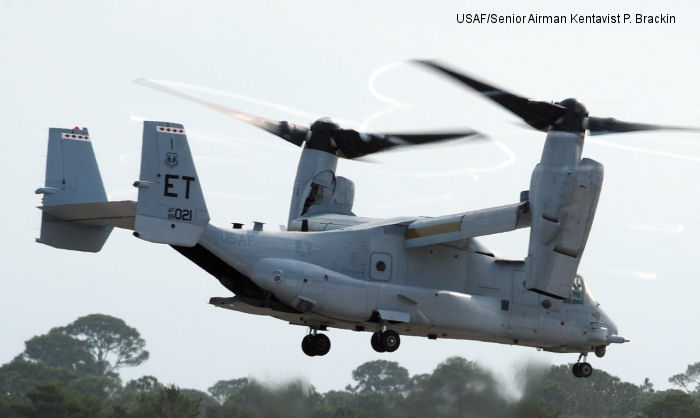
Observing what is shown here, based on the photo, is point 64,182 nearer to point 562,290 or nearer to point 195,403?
point 562,290

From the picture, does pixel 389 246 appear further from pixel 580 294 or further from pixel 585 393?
pixel 585 393

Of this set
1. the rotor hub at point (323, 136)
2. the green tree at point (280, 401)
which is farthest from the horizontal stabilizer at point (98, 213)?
the green tree at point (280, 401)

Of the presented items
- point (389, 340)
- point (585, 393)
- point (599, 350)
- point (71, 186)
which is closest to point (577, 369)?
point (599, 350)

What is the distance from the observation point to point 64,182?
1375 inches

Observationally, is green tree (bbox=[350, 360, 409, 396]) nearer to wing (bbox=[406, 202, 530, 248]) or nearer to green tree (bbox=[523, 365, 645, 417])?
green tree (bbox=[523, 365, 645, 417])

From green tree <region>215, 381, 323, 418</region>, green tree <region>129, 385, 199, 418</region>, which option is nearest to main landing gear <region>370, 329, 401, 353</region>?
green tree <region>215, 381, 323, 418</region>

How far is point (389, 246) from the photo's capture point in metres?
37.2

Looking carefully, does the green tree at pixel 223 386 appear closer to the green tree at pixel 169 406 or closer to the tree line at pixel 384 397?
the tree line at pixel 384 397

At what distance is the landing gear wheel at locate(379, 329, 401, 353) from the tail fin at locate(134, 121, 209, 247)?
6.00m

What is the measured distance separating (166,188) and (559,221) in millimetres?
9399

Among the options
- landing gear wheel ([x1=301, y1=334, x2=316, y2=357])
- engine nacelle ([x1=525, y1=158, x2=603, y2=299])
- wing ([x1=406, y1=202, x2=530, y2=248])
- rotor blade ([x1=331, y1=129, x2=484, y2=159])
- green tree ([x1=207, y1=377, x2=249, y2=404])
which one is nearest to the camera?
engine nacelle ([x1=525, y1=158, x2=603, y2=299])

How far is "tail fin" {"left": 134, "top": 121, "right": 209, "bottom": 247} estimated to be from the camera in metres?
32.5

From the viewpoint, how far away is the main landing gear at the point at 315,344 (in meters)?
37.3

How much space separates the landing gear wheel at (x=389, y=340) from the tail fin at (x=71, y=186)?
7398mm
